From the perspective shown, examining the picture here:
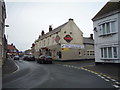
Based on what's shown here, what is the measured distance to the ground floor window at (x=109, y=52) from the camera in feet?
53.2

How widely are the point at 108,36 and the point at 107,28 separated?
1.10 meters

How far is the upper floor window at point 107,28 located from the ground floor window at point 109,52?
2.11 metres

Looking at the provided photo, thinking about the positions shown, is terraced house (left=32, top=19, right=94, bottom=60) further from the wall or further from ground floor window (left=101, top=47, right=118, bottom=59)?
ground floor window (left=101, top=47, right=118, bottom=59)

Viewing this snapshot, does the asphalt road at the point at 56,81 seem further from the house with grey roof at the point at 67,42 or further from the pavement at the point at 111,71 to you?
the house with grey roof at the point at 67,42

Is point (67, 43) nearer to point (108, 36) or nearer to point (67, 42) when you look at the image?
point (67, 42)

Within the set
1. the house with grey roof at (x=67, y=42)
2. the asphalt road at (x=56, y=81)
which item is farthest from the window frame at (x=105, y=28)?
the house with grey roof at (x=67, y=42)

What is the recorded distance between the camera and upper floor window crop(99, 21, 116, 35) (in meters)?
16.7

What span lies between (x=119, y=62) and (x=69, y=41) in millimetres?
17491

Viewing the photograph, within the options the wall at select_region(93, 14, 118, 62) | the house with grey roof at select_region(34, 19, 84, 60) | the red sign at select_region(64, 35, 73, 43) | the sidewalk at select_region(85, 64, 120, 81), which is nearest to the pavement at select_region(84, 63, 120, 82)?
the sidewalk at select_region(85, 64, 120, 81)

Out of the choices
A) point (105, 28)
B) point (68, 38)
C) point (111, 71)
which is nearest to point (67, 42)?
point (68, 38)

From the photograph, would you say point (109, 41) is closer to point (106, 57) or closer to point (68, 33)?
point (106, 57)

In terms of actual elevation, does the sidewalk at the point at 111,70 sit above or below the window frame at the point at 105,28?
below

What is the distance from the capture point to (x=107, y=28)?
57.7 feet

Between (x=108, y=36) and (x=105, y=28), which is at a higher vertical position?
(x=105, y=28)
